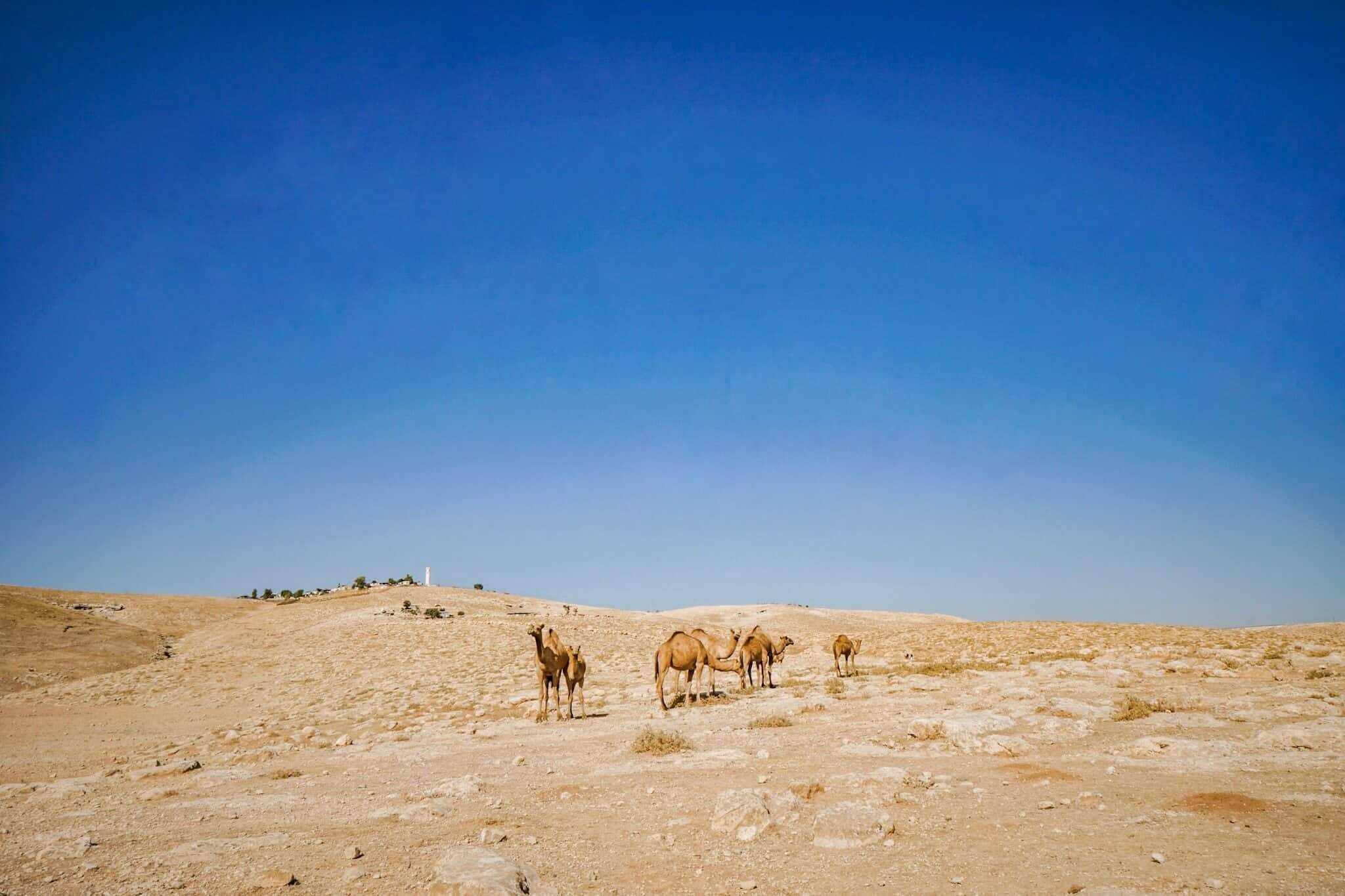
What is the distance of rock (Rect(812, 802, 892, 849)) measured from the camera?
27.7 feet

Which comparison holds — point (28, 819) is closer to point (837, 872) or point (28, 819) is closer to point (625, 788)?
point (625, 788)

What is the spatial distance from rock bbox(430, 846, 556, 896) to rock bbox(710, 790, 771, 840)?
249 centimetres

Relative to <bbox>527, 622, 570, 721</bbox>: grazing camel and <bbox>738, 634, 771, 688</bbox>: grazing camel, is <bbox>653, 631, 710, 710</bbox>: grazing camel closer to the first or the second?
<bbox>527, 622, 570, 721</bbox>: grazing camel

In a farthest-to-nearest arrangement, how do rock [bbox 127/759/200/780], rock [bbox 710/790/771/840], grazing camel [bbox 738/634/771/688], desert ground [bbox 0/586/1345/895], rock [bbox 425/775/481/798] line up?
grazing camel [bbox 738/634/771/688] < rock [bbox 127/759/200/780] < rock [bbox 425/775/481/798] < rock [bbox 710/790/771/840] < desert ground [bbox 0/586/1345/895]

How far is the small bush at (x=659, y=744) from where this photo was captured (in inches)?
535

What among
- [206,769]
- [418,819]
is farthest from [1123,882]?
[206,769]

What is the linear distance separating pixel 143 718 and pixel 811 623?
4676 cm

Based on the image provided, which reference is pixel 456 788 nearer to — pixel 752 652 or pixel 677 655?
pixel 677 655

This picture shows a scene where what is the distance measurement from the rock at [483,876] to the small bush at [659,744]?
6.04 m

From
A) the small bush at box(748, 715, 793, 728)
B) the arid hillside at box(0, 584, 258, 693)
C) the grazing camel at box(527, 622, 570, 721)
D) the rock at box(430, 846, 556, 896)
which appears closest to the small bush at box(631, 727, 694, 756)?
the small bush at box(748, 715, 793, 728)

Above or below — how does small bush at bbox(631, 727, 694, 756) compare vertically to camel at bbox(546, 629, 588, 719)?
below

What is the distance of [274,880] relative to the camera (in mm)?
7398

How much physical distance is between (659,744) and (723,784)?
291 centimetres

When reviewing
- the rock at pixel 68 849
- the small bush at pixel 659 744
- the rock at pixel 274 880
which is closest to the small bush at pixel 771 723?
the small bush at pixel 659 744
